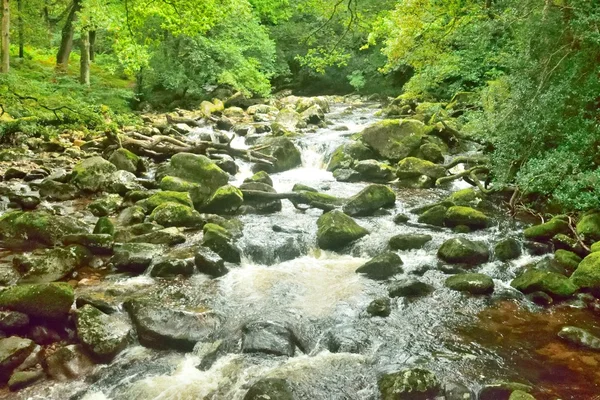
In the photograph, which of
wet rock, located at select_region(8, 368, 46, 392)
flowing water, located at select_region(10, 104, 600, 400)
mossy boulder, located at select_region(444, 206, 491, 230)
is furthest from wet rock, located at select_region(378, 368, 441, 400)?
mossy boulder, located at select_region(444, 206, 491, 230)

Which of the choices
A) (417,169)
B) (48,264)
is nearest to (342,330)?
(48,264)

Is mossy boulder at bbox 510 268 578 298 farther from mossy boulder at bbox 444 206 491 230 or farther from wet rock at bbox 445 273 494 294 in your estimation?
mossy boulder at bbox 444 206 491 230

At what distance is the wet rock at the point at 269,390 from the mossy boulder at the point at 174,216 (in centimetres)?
550

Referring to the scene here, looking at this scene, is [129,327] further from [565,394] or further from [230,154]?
[230,154]

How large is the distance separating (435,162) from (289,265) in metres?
8.14

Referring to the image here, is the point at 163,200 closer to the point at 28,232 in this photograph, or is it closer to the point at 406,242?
the point at 28,232

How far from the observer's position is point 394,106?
22234mm

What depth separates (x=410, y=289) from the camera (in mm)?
7051

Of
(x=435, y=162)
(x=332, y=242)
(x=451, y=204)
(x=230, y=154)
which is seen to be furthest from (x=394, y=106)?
(x=332, y=242)

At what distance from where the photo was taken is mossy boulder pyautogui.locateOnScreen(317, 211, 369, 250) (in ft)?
29.2

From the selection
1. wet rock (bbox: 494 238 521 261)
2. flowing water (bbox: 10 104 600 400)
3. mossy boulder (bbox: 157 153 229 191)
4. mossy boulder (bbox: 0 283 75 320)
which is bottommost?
flowing water (bbox: 10 104 600 400)

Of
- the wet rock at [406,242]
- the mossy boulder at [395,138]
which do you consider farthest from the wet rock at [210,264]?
the mossy boulder at [395,138]

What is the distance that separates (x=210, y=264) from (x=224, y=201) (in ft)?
10.9

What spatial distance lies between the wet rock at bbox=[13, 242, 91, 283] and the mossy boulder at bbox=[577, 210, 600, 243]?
905cm
